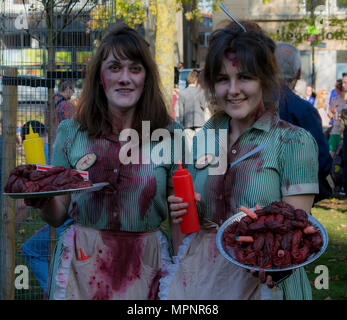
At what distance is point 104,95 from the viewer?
3092mm

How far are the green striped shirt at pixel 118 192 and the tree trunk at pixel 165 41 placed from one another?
5820 millimetres

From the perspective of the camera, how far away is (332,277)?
233 inches

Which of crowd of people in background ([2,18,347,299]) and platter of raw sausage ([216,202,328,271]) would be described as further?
crowd of people in background ([2,18,347,299])

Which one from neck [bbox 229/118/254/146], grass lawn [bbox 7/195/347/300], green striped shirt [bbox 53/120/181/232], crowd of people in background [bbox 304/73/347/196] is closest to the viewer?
neck [bbox 229/118/254/146]

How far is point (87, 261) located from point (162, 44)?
6.66 meters

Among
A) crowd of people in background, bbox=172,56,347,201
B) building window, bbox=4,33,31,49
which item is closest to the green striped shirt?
crowd of people in background, bbox=172,56,347,201

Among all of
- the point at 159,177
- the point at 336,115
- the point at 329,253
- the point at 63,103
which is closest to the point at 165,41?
the point at 336,115

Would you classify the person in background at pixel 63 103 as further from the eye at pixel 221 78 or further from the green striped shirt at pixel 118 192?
the eye at pixel 221 78

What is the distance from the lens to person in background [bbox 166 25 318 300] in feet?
8.11

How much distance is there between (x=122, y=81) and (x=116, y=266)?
0.99 meters

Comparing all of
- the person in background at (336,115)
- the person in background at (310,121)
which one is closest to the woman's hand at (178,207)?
the person in background at (310,121)

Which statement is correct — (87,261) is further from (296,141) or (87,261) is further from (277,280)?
(296,141)

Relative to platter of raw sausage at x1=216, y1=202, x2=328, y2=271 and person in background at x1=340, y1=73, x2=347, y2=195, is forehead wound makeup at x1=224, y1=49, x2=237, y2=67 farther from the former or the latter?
person in background at x1=340, y1=73, x2=347, y2=195

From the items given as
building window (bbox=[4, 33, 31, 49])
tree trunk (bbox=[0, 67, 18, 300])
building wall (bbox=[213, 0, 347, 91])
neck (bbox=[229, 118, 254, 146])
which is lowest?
tree trunk (bbox=[0, 67, 18, 300])
